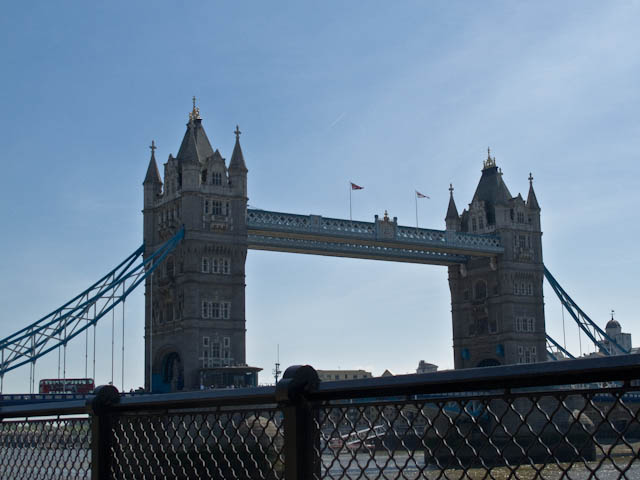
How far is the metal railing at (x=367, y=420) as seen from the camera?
2.36 meters

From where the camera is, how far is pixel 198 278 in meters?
50.0

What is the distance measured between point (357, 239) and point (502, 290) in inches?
498

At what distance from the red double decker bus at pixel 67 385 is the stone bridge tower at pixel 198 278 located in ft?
13.1

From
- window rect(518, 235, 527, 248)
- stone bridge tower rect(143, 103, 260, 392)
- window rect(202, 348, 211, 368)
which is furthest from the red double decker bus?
window rect(518, 235, 527, 248)

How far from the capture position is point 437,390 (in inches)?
107

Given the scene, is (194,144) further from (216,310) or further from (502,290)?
(502,290)

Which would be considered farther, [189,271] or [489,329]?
[489,329]

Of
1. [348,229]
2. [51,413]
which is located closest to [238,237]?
[348,229]

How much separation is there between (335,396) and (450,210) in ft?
214

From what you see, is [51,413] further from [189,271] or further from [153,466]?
[189,271]

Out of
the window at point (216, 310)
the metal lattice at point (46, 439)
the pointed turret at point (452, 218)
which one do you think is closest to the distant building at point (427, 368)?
the pointed turret at point (452, 218)

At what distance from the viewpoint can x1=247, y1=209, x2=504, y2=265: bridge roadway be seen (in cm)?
5212

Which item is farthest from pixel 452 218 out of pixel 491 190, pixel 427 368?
pixel 427 368

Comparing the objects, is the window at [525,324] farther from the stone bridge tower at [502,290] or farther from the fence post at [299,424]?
the fence post at [299,424]
